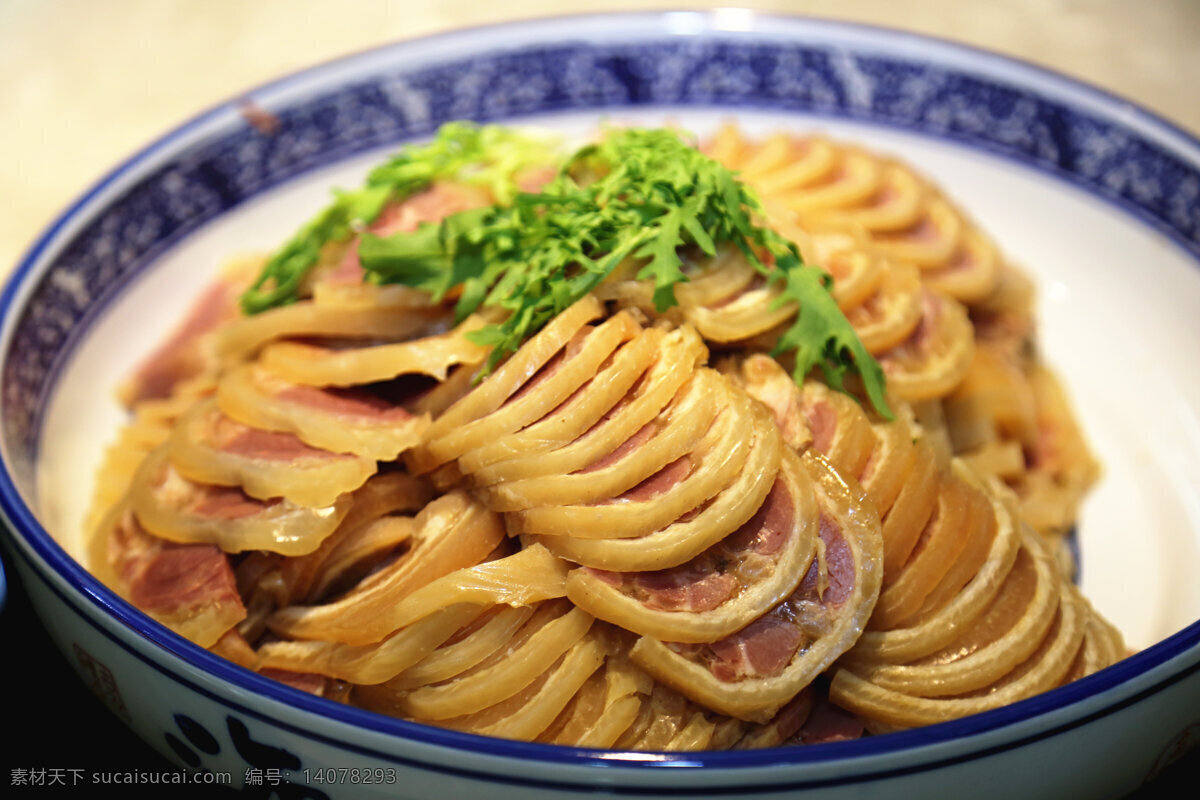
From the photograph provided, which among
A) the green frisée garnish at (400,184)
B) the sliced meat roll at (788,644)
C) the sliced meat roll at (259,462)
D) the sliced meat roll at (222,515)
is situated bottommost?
the sliced meat roll at (788,644)

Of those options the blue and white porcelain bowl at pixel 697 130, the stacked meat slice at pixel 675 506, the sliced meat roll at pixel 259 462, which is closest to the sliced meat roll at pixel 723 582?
the stacked meat slice at pixel 675 506

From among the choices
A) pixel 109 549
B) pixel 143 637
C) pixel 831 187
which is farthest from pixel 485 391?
pixel 831 187

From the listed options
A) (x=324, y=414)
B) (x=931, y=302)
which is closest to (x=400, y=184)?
(x=324, y=414)

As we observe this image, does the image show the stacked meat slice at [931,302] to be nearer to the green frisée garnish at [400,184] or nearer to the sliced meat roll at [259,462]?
the green frisée garnish at [400,184]

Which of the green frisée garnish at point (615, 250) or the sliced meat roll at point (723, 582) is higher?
the green frisée garnish at point (615, 250)

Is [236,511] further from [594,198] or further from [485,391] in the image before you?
[594,198]
